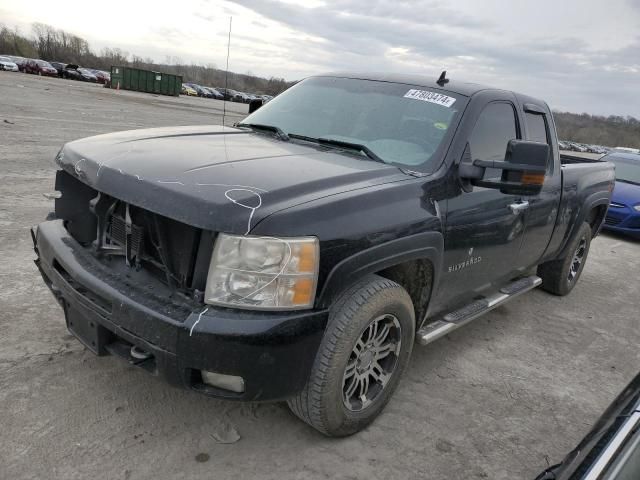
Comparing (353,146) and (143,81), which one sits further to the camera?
(143,81)

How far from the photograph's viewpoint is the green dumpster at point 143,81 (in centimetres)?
4653

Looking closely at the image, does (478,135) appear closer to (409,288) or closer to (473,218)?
(473,218)

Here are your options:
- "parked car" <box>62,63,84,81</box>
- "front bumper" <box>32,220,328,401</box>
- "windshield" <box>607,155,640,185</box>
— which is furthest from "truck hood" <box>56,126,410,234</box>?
"parked car" <box>62,63,84,81</box>

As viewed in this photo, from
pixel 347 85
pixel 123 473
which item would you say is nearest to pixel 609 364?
pixel 347 85

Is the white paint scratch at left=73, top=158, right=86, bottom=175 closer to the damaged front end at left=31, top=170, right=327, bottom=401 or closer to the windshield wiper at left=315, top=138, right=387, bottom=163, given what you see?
the damaged front end at left=31, top=170, right=327, bottom=401

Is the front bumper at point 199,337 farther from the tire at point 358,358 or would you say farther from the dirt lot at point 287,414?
the dirt lot at point 287,414

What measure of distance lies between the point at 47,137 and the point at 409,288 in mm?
10837

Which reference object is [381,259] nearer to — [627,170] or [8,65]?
[627,170]

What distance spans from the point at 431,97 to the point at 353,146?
2.17 feet

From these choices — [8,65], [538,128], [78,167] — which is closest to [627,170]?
[538,128]

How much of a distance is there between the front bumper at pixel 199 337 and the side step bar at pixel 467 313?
104cm

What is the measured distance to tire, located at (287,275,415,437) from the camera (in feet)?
7.97

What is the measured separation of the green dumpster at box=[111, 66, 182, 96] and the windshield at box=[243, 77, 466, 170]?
47569 mm

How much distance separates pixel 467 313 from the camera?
355cm
